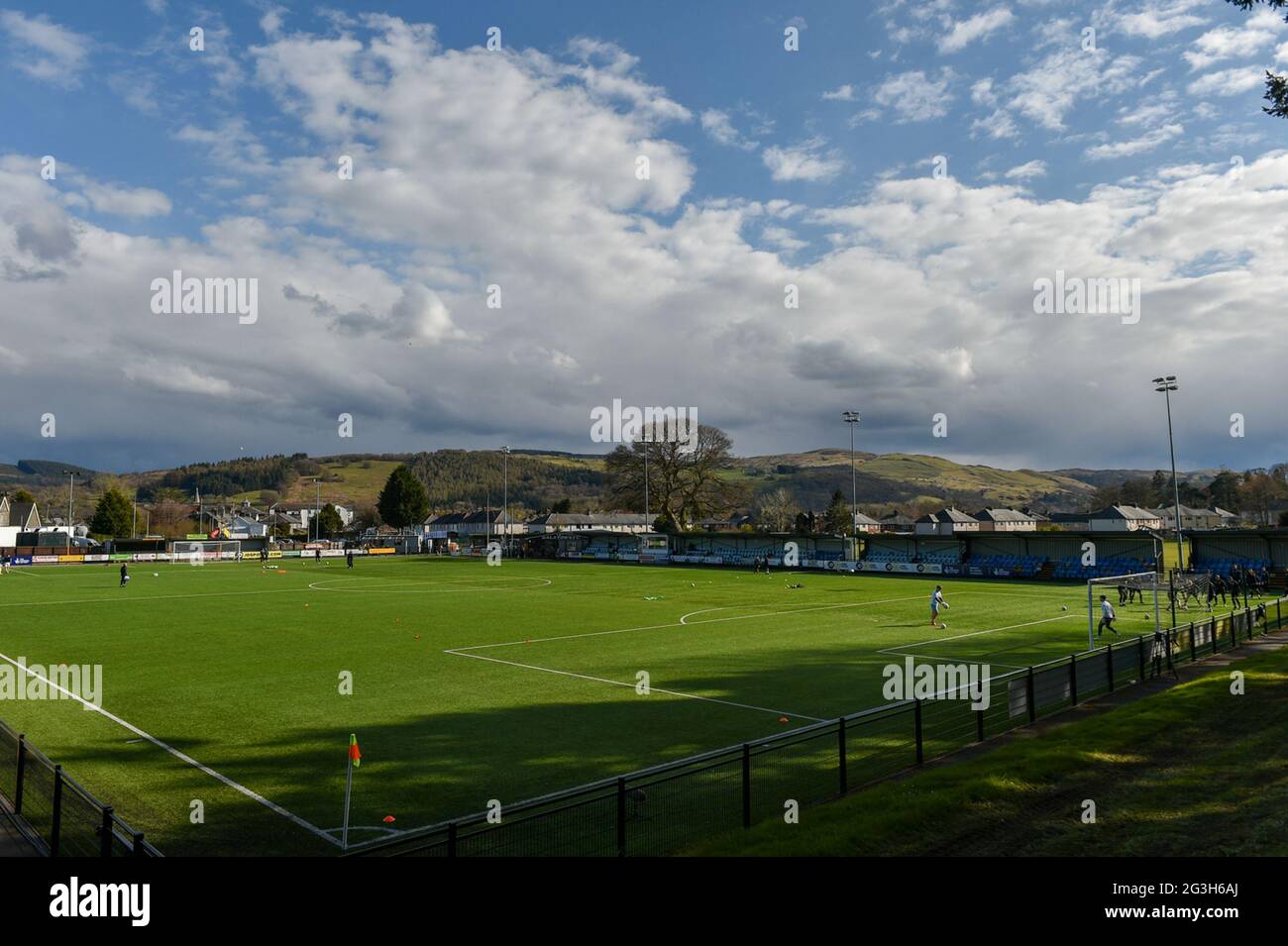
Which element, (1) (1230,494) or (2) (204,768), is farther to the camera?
(1) (1230,494)

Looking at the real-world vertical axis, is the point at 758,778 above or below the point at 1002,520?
below

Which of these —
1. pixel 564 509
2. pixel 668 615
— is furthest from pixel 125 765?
pixel 564 509

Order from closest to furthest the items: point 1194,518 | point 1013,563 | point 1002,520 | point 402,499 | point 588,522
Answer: point 1013,563, point 1194,518, point 1002,520, point 402,499, point 588,522

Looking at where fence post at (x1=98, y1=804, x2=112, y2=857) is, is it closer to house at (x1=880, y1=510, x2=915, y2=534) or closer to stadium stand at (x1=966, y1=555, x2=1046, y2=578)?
stadium stand at (x1=966, y1=555, x2=1046, y2=578)

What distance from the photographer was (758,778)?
13.4 meters

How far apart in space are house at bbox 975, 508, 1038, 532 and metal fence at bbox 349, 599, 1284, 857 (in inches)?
4806

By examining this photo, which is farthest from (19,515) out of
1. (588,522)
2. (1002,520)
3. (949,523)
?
(1002,520)

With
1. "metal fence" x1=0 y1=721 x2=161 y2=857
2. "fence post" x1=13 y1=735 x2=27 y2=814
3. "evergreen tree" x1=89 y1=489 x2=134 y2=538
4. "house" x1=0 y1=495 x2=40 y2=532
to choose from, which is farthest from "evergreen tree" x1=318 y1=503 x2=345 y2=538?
"fence post" x1=13 y1=735 x2=27 y2=814

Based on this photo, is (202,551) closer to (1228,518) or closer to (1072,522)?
(1072,522)

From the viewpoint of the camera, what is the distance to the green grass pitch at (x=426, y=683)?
1315cm

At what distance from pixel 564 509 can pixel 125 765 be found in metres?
160

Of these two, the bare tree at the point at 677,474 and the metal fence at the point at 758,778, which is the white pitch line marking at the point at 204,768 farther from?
the bare tree at the point at 677,474

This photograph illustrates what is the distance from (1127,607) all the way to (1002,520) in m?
102

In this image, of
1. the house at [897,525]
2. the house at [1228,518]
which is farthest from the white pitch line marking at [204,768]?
the house at [897,525]
